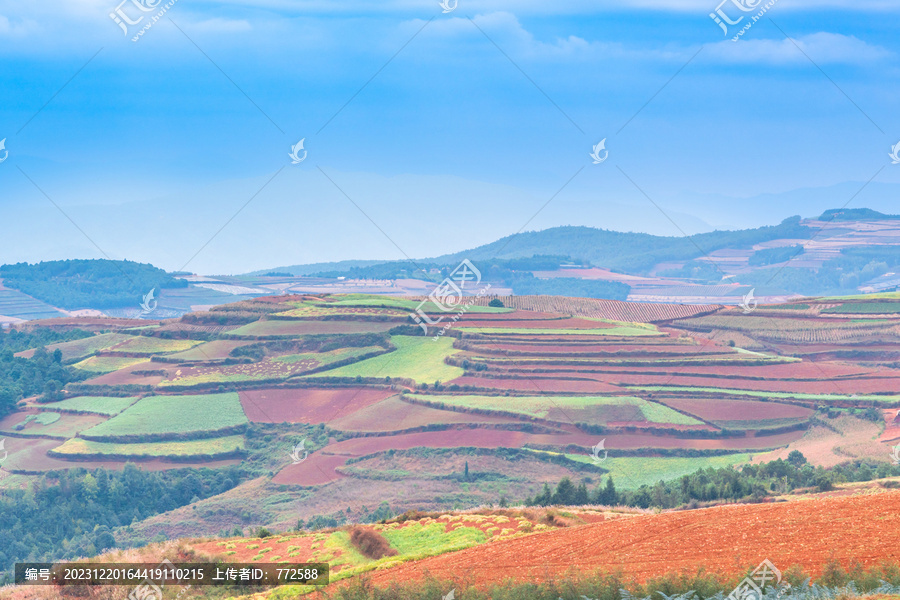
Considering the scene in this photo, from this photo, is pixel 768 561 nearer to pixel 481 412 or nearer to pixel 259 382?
pixel 481 412

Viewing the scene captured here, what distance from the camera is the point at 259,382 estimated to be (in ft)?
266

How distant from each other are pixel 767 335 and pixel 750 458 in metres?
39.0

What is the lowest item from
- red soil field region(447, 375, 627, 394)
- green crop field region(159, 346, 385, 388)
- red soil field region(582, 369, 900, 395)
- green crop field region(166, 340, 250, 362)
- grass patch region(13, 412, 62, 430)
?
red soil field region(582, 369, 900, 395)

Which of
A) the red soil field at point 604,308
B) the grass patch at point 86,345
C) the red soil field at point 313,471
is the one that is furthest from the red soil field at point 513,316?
the grass patch at point 86,345

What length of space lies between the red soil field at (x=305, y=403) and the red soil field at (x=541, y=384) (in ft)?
23.7

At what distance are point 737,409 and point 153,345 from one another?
185ft

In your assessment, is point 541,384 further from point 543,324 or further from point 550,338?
point 543,324

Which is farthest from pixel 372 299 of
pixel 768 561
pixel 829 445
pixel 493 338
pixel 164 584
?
pixel 768 561

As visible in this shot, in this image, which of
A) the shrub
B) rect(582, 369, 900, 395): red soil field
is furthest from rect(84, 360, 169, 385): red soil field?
the shrub

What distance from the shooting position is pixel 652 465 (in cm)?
5791

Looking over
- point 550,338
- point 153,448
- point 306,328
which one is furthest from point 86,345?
point 550,338

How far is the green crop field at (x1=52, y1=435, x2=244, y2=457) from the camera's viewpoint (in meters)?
67.9

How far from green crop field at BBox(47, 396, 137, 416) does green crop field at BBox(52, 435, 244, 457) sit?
6799 millimetres

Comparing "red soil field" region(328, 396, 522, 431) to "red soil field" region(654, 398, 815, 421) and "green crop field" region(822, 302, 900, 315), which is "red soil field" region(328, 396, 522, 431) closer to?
"red soil field" region(654, 398, 815, 421)
